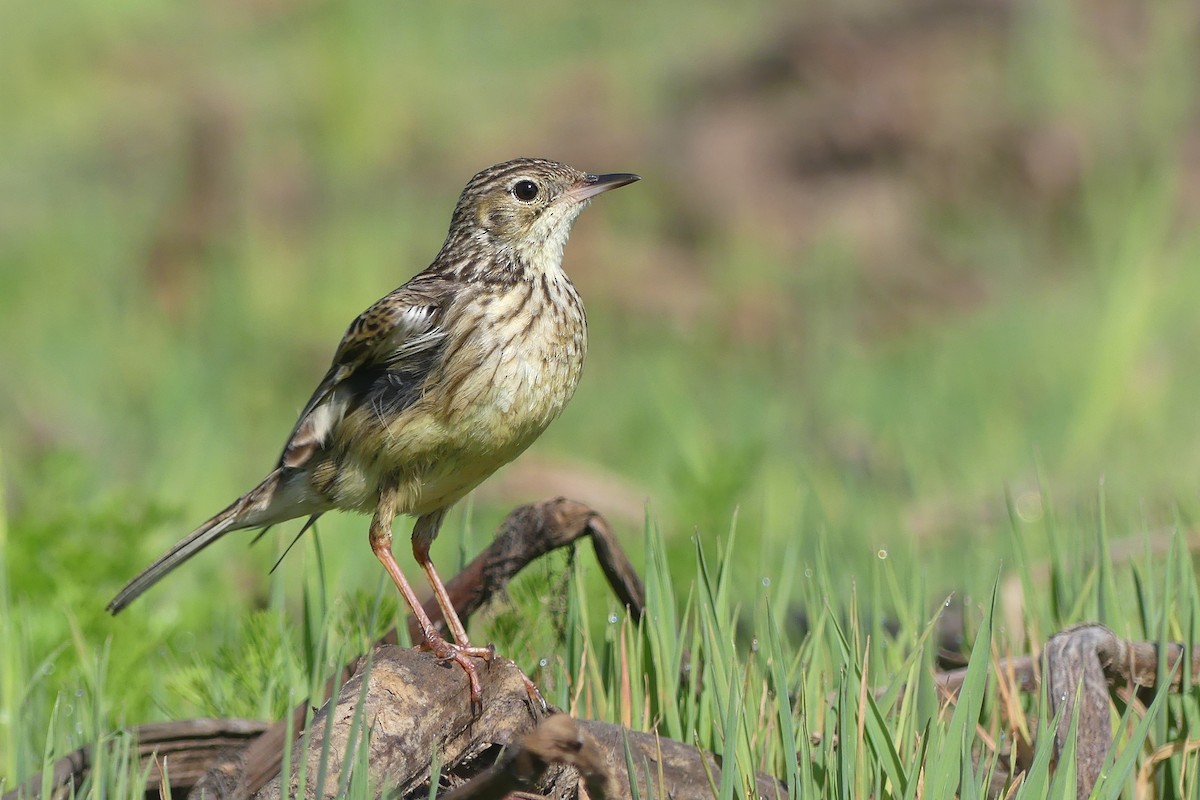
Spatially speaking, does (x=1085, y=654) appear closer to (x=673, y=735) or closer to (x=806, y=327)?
(x=673, y=735)

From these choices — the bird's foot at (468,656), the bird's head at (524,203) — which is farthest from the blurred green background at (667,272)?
the bird's head at (524,203)

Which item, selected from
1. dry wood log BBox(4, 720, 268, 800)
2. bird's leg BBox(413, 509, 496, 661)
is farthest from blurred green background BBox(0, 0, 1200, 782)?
dry wood log BBox(4, 720, 268, 800)

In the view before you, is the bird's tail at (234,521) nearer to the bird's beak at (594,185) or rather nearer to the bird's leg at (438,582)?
the bird's leg at (438,582)

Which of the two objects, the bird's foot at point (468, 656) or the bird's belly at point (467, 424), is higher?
the bird's belly at point (467, 424)

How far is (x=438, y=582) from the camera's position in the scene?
3.60 m

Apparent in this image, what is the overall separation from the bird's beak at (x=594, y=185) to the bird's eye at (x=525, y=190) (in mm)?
108

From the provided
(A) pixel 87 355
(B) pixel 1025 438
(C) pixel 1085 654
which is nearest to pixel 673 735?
(C) pixel 1085 654

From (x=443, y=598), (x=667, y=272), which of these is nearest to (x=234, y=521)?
(x=443, y=598)

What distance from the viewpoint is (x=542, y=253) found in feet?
14.8

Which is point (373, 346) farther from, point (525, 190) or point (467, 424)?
point (525, 190)

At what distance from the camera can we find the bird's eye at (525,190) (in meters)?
4.61

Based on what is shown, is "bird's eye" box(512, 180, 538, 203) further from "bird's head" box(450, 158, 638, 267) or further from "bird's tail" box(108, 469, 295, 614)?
"bird's tail" box(108, 469, 295, 614)

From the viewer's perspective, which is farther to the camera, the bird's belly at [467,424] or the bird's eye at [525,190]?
the bird's eye at [525,190]

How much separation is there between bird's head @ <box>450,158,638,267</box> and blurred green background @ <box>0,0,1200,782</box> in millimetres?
1002
